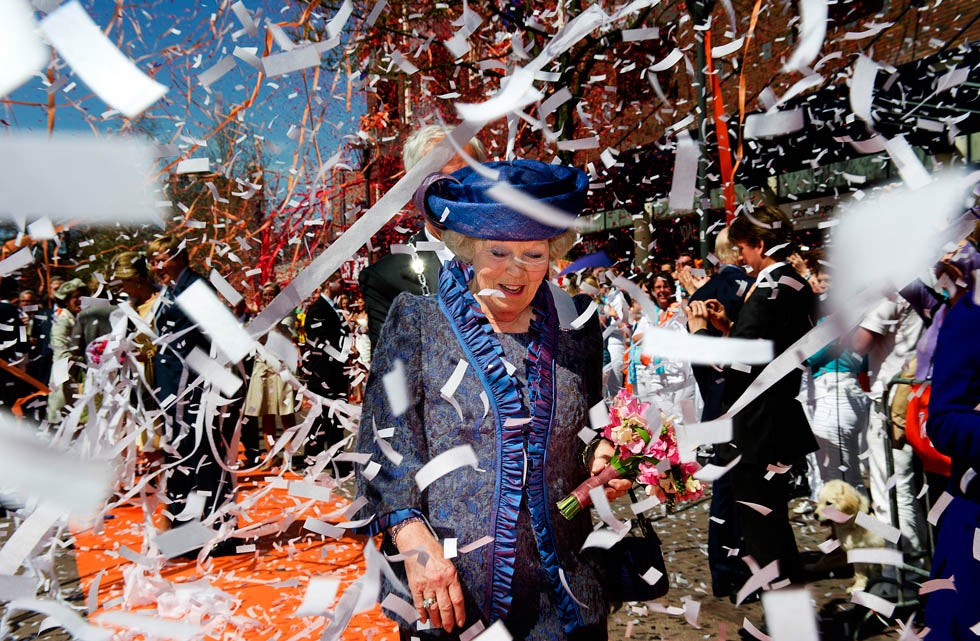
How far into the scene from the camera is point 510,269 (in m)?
1.91

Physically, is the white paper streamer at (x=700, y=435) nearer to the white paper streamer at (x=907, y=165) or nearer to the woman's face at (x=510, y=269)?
the woman's face at (x=510, y=269)

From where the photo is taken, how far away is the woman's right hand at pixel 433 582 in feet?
5.70

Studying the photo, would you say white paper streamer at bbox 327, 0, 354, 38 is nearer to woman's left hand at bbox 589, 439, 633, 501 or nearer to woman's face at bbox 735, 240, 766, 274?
woman's left hand at bbox 589, 439, 633, 501

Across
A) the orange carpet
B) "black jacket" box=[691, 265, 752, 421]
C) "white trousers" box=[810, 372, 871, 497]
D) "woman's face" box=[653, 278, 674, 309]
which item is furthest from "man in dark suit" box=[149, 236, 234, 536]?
"woman's face" box=[653, 278, 674, 309]

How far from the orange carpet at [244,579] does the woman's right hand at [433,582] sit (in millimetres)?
743

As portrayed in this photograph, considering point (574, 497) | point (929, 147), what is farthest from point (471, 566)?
point (929, 147)

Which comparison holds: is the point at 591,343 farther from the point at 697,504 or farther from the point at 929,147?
the point at 929,147

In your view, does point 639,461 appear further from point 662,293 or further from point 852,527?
point 662,293

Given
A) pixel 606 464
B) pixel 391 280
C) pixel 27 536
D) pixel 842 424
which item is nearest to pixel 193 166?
pixel 391 280

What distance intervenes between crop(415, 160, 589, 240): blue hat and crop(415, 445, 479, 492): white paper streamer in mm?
517

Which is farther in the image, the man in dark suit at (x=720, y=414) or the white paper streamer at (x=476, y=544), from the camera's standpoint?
the man in dark suit at (x=720, y=414)

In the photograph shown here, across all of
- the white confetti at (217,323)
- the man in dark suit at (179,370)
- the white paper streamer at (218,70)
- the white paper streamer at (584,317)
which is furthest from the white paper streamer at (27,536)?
the man in dark suit at (179,370)

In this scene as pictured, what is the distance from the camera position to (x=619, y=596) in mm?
1987

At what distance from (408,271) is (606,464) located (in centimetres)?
118
